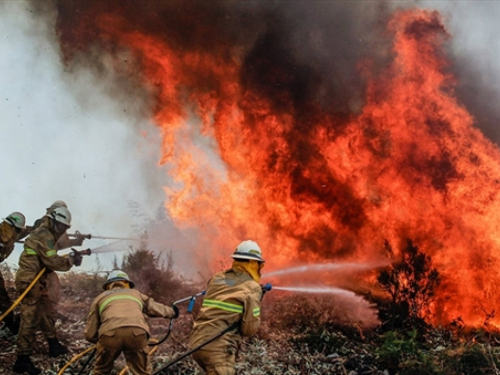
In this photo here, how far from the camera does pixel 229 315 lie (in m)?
5.92

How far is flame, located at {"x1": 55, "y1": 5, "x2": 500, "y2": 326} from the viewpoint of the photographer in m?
11.8

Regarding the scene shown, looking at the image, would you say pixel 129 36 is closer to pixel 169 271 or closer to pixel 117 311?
pixel 169 271

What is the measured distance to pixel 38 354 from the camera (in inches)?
344

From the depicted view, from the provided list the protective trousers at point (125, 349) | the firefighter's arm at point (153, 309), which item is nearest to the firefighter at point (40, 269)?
the protective trousers at point (125, 349)

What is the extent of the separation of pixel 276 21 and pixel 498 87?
648 cm

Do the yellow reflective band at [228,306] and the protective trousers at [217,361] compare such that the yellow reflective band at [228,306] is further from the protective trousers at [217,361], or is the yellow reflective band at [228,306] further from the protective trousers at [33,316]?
the protective trousers at [33,316]

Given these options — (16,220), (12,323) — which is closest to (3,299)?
(12,323)

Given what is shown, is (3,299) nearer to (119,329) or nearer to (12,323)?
(12,323)

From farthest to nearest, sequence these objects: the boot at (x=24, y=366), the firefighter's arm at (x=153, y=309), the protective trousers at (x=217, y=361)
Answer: the boot at (x=24, y=366)
the firefighter's arm at (x=153, y=309)
the protective trousers at (x=217, y=361)

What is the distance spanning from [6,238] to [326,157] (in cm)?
781

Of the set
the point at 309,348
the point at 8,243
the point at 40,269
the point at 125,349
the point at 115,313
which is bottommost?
the point at 125,349

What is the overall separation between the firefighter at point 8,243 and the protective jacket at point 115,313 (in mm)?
3797

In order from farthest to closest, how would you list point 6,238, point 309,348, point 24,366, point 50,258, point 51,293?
point 309,348 < point 6,238 < point 51,293 < point 50,258 < point 24,366

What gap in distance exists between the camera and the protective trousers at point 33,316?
8.02 metres
